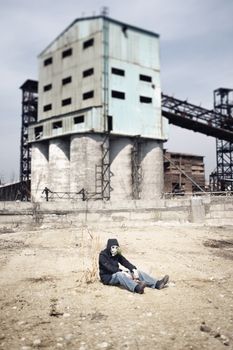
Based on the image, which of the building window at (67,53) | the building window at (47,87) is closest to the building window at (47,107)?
the building window at (47,87)

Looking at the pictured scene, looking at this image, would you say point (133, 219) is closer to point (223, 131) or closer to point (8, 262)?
point (8, 262)

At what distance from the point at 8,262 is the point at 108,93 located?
21.9m

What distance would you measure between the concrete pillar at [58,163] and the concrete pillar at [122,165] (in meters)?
4.37

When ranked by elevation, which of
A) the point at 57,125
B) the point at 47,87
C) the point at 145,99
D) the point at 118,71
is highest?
the point at 118,71

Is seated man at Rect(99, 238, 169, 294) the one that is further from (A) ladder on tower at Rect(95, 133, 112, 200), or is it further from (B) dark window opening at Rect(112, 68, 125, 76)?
(B) dark window opening at Rect(112, 68, 125, 76)

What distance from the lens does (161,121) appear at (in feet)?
105

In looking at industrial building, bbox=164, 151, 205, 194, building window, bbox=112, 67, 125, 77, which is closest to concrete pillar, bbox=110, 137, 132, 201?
industrial building, bbox=164, 151, 205, 194

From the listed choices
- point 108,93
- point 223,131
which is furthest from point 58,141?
point 223,131

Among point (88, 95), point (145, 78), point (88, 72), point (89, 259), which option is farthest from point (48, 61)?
point (89, 259)

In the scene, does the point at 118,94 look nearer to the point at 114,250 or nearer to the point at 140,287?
the point at 114,250

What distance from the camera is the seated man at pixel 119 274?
6725 millimetres

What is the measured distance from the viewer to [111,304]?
19.4 ft

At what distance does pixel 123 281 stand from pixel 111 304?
34.9 inches

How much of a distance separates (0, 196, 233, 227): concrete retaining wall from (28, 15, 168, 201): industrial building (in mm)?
7916
